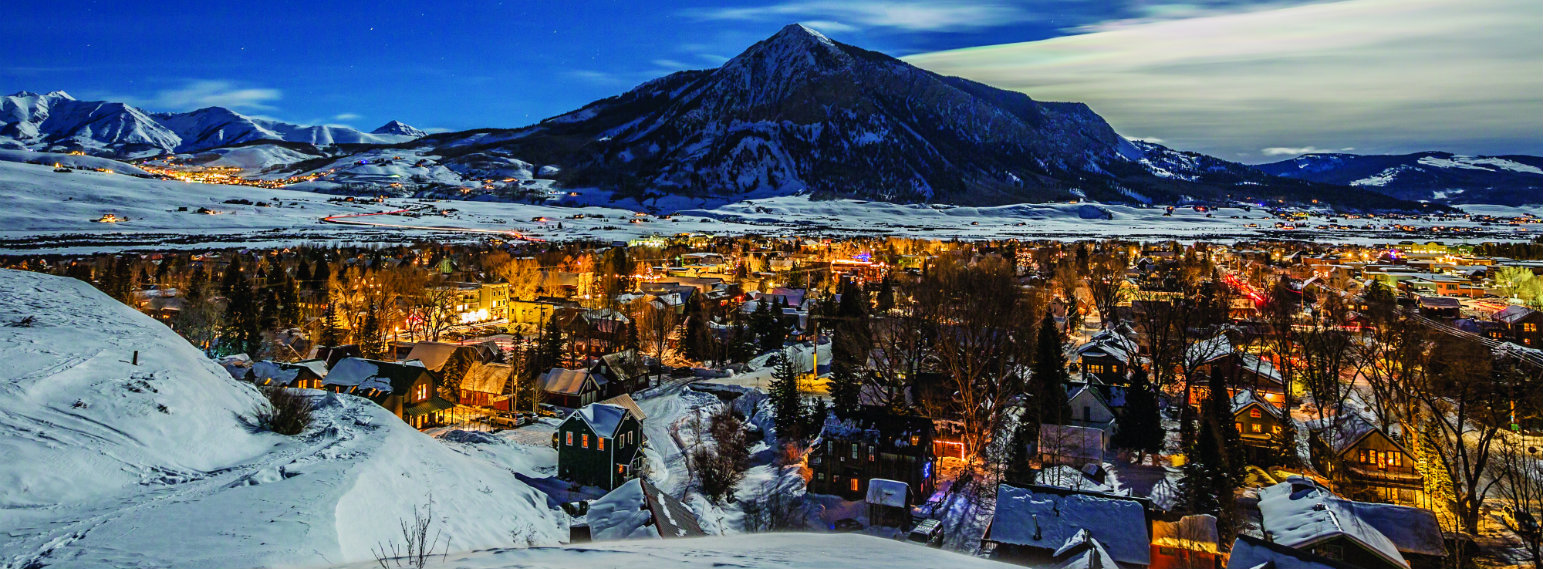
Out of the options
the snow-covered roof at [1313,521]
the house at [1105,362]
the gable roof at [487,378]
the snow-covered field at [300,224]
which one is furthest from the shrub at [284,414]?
the snow-covered field at [300,224]

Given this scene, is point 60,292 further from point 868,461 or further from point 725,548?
point 868,461

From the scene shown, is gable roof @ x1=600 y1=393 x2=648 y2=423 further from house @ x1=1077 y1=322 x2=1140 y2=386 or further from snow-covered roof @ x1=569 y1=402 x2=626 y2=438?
house @ x1=1077 y1=322 x2=1140 y2=386

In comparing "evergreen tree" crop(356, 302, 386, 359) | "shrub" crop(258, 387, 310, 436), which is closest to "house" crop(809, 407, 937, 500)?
"shrub" crop(258, 387, 310, 436)

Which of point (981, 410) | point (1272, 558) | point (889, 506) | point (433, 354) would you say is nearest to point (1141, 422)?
point (981, 410)

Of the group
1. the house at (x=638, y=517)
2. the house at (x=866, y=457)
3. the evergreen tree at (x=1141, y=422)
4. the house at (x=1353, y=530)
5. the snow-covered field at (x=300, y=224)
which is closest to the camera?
the house at (x=638, y=517)

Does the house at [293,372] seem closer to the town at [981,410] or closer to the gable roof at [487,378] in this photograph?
the town at [981,410]

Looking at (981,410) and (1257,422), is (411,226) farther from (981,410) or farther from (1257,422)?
(1257,422)

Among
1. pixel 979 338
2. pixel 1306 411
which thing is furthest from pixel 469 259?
pixel 1306 411
